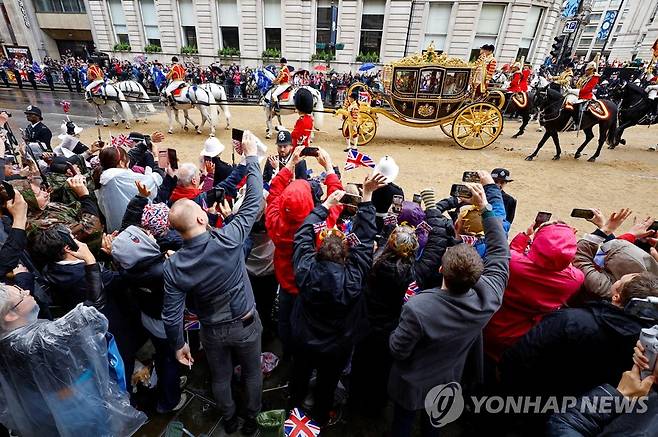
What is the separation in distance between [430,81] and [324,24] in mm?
16662

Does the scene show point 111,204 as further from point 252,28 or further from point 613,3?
point 613,3

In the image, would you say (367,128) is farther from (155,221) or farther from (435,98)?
(155,221)

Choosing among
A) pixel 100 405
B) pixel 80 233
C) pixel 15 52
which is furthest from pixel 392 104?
pixel 15 52

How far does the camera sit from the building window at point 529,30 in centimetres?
2044

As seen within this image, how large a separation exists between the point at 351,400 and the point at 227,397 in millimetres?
1072

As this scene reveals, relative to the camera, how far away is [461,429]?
270 cm

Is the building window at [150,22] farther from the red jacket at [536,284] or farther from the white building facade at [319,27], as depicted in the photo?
the red jacket at [536,284]

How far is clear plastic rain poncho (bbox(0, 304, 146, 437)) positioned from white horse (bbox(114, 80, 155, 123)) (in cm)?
1129

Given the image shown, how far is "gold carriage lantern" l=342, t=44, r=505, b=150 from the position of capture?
9.16 metres

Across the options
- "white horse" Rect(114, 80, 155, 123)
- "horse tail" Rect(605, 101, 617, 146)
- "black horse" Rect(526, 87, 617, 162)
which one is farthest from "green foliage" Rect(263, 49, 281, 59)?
"horse tail" Rect(605, 101, 617, 146)

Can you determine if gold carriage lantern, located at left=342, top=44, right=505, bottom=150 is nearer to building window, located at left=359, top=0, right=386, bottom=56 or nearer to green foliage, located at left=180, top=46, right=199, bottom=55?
building window, located at left=359, top=0, right=386, bottom=56

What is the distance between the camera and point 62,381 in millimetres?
1779

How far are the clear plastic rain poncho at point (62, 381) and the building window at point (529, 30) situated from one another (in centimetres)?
2554

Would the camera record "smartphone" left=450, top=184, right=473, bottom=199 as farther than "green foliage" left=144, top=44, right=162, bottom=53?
No
